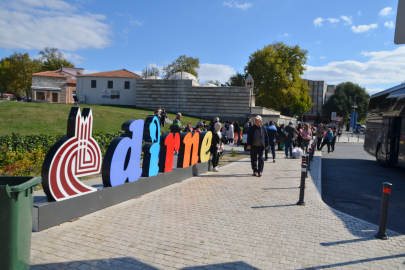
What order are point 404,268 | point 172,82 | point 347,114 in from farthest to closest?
1. point 347,114
2. point 172,82
3. point 404,268

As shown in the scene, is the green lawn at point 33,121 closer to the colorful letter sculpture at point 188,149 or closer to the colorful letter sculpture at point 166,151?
the colorful letter sculpture at point 188,149

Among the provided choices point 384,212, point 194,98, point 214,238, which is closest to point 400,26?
point 384,212

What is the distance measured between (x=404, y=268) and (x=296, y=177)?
20.7 feet

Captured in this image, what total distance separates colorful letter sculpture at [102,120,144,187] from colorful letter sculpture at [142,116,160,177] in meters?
0.23

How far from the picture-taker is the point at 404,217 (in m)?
6.63

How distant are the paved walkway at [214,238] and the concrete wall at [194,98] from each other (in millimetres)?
39772

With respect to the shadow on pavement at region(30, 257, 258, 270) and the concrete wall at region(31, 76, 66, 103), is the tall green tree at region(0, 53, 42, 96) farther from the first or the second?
the shadow on pavement at region(30, 257, 258, 270)

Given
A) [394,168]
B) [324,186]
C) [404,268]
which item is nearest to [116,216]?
[404,268]

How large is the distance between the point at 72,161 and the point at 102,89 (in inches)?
1841

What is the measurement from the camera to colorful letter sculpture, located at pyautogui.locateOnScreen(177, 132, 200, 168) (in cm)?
889

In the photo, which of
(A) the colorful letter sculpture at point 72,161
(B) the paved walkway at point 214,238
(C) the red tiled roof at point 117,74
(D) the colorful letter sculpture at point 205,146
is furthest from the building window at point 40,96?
(A) the colorful letter sculpture at point 72,161

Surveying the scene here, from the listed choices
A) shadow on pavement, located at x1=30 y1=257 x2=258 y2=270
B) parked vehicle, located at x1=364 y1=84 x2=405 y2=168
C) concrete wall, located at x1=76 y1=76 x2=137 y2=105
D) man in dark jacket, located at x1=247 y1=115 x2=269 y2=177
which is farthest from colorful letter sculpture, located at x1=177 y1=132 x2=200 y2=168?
concrete wall, located at x1=76 y1=76 x2=137 y2=105

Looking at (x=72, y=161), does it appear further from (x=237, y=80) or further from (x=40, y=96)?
(x=237, y=80)

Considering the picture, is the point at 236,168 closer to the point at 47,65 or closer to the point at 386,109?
the point at 386,109
